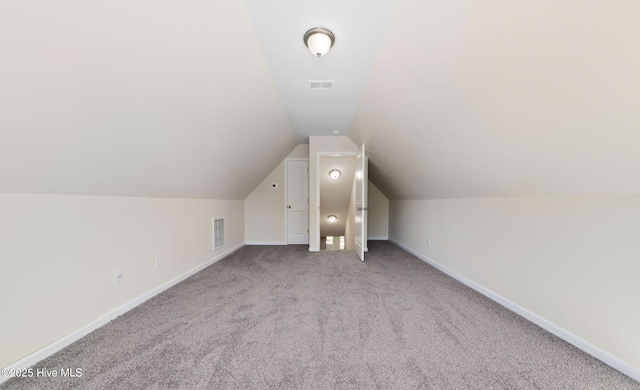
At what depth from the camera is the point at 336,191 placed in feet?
23.0

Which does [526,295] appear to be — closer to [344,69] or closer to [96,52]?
[344,69]

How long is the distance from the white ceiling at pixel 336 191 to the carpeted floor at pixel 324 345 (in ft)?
12.8

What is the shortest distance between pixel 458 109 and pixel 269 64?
5.50ft

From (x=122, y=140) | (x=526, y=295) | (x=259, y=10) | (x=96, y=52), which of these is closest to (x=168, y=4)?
(x=96, y=52)

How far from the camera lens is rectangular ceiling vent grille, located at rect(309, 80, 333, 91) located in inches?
103

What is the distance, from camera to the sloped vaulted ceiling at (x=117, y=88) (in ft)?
3.54

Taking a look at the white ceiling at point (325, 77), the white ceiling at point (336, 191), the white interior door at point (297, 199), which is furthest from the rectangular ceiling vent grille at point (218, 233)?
the white ceiling at point (336, 191)

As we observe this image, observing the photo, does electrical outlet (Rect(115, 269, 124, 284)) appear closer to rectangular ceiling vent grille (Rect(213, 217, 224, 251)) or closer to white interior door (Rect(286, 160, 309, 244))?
rectangular ceiling vent grille (Rect(213, 217, 224, 251))

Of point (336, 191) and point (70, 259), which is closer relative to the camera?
point (70, 259)

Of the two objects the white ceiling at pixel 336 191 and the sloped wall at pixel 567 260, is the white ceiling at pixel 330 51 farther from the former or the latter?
the white ceiling at pixel 336 191

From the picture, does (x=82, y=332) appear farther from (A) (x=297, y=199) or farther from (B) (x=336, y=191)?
(B) (x=336, y=191)

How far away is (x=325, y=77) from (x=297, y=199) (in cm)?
342

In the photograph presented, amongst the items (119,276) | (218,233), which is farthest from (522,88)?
(218,233)

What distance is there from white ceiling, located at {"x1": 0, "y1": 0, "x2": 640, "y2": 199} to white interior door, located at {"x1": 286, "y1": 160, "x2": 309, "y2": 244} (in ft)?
9.42
